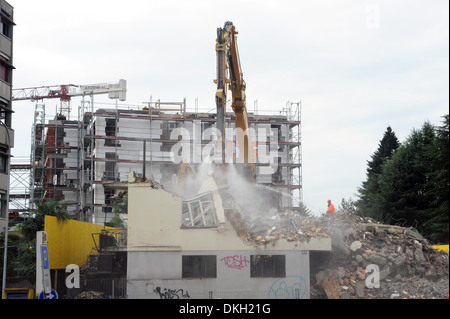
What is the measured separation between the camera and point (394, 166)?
159 ft

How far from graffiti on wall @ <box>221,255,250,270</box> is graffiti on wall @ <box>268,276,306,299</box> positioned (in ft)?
5.26

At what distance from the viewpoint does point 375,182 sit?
2168 inches

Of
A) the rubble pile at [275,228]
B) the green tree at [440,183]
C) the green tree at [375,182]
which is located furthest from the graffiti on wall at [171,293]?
the green tree at [375,182]

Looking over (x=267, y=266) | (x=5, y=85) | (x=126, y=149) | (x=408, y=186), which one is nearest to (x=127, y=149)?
(x=126, y=149)

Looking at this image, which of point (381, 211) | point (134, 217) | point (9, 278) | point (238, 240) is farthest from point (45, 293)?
point (381, 211)

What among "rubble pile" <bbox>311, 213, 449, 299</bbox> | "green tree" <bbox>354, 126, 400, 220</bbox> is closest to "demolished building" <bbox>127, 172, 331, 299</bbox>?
"rubble pile" <bbox>311, 213, 449, 299</bbox>

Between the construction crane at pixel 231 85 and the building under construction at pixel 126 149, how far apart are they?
1024 inches

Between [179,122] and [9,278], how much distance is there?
121 ft

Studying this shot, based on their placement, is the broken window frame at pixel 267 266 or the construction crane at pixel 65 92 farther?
the construction crane at pixel 65 92

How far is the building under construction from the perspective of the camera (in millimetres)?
62375

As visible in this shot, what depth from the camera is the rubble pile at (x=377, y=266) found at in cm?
2395

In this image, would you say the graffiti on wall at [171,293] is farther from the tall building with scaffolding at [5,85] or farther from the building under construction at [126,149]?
the building under construction at [126,149]

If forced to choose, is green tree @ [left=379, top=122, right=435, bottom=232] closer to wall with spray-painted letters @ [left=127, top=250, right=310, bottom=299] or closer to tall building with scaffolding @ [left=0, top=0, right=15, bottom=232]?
wall with spray-painted letters @ [left=127, top=250, right=310, bottom=299]

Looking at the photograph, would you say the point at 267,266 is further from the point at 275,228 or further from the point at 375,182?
the point at 375,182
